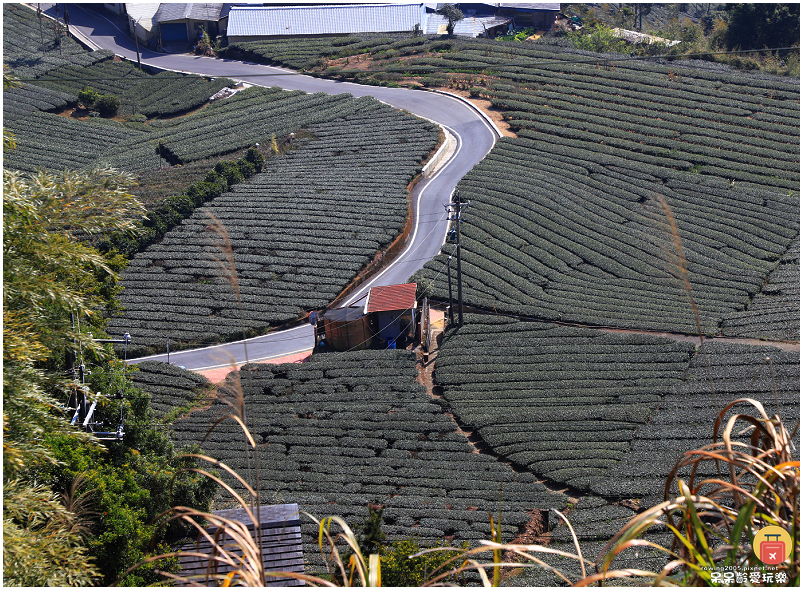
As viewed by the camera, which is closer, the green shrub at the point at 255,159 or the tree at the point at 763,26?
the green shrub at the point at 255,159

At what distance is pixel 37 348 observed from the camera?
1541 cm

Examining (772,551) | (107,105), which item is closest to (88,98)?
(107,105)

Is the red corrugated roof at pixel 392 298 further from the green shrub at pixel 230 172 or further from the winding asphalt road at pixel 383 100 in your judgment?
the green shrub at pixel 230 172

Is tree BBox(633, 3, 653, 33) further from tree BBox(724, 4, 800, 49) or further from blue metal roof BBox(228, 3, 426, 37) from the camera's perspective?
blue metal roof BBox(228, 3, 426, 37)

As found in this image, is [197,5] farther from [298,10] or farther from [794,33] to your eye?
[794,33]

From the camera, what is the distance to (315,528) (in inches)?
1011

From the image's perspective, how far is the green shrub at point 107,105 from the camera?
253 feet

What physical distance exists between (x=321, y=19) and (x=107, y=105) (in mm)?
33099

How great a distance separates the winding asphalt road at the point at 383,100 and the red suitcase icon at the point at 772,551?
5.91m

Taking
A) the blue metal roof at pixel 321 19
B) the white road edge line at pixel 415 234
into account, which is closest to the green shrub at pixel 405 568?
the white road edge line at pixel 415 234

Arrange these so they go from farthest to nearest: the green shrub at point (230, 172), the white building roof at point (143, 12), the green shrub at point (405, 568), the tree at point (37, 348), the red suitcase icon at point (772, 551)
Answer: the white building roof at point (143, 12) < the green shrub at point (230, 172) < the green shrub at point (405, 568) < the tree at point (37, 348) < the red suitcase icon at point (772, 551)

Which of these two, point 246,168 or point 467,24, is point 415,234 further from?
point 467,24

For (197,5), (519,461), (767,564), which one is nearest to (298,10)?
(197,5)

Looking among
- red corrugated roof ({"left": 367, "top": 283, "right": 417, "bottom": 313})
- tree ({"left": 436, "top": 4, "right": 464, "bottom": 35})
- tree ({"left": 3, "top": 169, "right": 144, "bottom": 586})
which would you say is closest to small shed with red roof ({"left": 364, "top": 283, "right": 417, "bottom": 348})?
red corrugated roof ({"left": 367, "top": 283, "right": 417, "bottom": 313})
